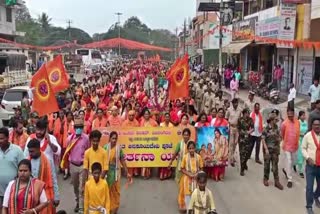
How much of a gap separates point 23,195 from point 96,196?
66.8 inches

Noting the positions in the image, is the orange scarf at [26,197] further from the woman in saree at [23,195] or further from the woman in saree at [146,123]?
the woman in saree at [146,123]

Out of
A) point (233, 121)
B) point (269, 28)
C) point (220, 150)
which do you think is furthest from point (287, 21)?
point (220, 150)

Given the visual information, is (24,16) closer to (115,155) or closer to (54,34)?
(54,34)

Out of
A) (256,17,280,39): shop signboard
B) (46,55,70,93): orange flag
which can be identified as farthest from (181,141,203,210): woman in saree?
(256,17,280,39): shop signboard

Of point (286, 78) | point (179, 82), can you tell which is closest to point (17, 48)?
point (286, 78)

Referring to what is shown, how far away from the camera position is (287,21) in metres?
22.7

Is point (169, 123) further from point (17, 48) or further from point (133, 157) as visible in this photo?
point (17, 48)

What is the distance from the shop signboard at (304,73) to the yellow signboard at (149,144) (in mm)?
14631

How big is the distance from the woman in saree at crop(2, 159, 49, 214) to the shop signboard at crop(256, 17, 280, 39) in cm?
2030

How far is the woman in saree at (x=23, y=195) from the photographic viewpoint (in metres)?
4.84

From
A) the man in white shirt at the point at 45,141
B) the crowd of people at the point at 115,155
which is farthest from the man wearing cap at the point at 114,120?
the man in white shirt at the point at 45,141

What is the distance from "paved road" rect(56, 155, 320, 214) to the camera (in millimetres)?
8555

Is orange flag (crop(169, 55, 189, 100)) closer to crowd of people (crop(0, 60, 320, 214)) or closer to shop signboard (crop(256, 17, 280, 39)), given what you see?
crowd of people (crop(0, 60, 320, 214))

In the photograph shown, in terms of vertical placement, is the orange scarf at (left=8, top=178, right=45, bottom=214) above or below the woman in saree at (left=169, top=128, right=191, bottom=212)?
above
